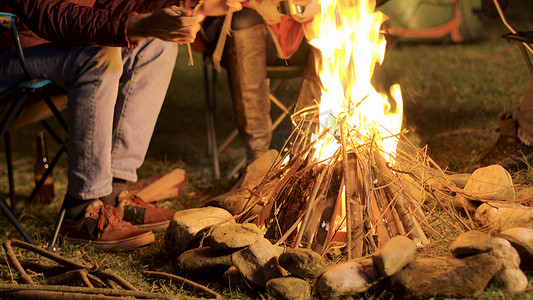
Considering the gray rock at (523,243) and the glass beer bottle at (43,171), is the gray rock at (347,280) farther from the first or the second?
the glass beer bottle at (43,171)

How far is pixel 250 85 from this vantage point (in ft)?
10.8

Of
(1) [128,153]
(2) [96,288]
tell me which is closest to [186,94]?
(1) [128,153]

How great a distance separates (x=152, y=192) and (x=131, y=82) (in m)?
0.70

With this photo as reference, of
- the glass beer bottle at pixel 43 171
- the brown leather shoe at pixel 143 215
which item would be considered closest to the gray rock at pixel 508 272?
the brown leather shoe at pixel 143 215

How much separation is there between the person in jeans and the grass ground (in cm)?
15

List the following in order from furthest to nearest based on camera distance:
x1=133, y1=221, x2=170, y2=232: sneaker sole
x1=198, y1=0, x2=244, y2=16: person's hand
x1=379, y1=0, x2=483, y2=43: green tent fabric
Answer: x1=379, y1=0, x2=483, y2=43: green tent fabric < x1=133, y1=221, x2=170, y2=232: sneaker sole < x1=198, y1=0, x2=244, y2=16: person's hand

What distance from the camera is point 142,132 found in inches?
112

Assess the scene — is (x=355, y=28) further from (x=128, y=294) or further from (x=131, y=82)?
(x=128, y=294)

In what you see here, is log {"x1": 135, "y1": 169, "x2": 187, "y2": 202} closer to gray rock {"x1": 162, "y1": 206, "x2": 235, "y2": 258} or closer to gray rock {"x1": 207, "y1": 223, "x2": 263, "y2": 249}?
gray rock {"x1": 162, "y1": 206, "x2": 235, "y2": 258}

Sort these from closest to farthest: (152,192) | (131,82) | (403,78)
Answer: (131,82)
(152,192)
(403,78)

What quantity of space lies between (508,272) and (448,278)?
185mm

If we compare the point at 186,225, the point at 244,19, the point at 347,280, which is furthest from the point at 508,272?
the point at 244,19

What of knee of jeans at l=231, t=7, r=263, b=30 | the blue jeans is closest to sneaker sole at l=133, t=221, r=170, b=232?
the blue jeans

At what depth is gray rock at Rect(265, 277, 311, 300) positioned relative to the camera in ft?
6.15
